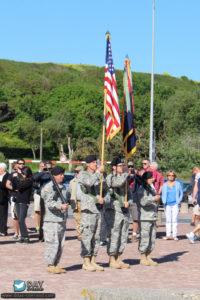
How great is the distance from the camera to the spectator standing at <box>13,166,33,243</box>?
45.8 feet

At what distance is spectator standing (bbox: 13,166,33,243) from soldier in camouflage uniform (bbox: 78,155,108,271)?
3858 millimetres

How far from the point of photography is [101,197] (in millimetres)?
10266

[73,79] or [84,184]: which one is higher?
[73,79]

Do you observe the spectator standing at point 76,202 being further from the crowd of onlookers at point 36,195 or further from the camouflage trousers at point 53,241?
the camouflage trousers at point 53,241

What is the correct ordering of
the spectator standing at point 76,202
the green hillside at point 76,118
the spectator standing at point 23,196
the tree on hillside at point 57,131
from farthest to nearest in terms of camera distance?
1. the tree on hillside at point 57,131
2. the green hillside at point 76,118
3. the spectator standing at point 76,202
4. the spectator standing at point 23,196

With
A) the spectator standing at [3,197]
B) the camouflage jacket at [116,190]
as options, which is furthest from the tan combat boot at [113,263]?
the spectator standing at [3,197]

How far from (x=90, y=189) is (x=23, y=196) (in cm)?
407

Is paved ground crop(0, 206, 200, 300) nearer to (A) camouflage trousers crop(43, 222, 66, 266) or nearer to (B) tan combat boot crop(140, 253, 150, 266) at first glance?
(B) tan combat boot crop(140, 253, 150, 266)

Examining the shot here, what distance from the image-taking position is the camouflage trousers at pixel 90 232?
10.2m

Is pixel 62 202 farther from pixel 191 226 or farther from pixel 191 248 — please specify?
pixel 191 226

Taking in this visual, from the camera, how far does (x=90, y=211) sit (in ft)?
33.5

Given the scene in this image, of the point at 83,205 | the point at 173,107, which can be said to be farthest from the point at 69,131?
the point at 83,205

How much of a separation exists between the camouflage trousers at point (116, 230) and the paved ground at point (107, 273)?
1.18 ft

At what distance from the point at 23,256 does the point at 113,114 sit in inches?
120
